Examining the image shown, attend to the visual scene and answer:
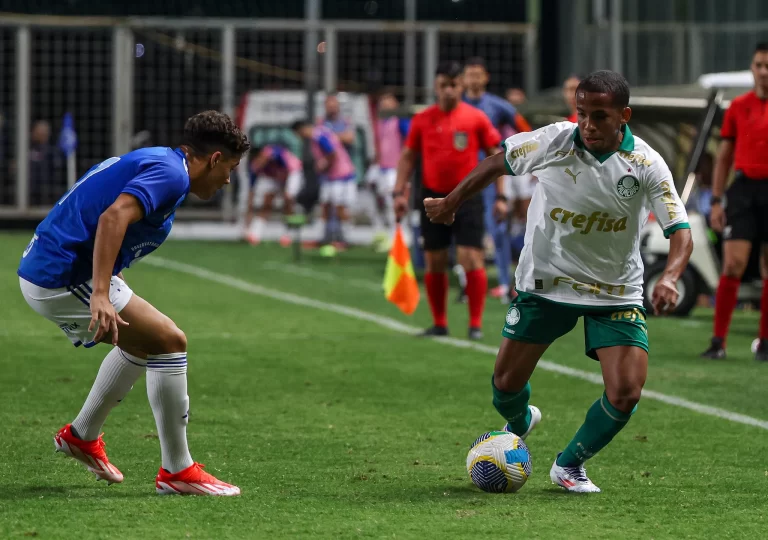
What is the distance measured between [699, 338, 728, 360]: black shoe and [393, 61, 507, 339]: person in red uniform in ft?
6.25

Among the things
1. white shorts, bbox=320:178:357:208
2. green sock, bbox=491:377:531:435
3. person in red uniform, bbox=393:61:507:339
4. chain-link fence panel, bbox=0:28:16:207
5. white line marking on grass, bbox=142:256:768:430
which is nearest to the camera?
green sock, bbox=491:377:531:435

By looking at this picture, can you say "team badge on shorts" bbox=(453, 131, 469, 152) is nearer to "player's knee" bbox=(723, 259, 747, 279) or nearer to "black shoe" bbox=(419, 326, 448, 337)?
"black shoe" bbox=(419, 326, 448, 337)

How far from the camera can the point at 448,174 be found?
11867mm

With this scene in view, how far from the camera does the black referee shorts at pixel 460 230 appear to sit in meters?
11.6

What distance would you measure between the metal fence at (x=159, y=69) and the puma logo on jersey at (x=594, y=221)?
1975 centimetres

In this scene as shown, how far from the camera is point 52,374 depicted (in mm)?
9547

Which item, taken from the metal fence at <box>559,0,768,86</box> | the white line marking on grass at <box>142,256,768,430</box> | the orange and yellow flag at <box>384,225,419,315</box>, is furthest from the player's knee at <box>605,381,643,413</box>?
the metal fence at <box>559,0,768,86</box>

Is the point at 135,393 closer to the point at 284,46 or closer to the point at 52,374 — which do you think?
the point at 52,374

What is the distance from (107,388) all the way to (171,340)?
1.50ft

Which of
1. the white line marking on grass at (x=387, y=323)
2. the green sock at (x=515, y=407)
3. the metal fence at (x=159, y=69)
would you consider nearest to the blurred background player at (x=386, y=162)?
the metal fence at (x=159, y=69)

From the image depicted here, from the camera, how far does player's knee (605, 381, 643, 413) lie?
235 inches

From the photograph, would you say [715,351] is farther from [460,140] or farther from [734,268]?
[460,140]

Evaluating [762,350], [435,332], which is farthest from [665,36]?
[762,350]

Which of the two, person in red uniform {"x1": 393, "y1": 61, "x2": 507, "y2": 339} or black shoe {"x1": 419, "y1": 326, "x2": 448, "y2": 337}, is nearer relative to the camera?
person in red uniform {"x1": 393, "y1": 61, "x2": 507, "y2": 339}
